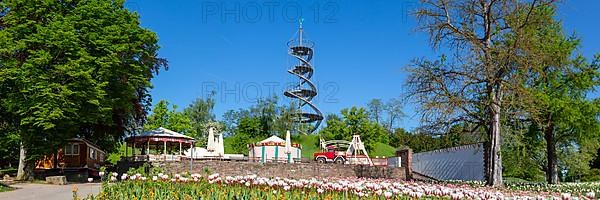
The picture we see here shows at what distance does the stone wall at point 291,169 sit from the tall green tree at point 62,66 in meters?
4.76

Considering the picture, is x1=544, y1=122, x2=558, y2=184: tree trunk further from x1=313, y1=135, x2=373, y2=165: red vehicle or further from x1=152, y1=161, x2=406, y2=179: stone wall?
x1=313, y1=135, x2=373, y2=165: red vehicle

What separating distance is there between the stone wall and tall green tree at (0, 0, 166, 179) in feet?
15.6

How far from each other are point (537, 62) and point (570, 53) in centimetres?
863

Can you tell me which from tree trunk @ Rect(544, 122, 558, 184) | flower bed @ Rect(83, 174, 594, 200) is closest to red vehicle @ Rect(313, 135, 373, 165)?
tree trunk @ Rect(544, 122, 558, 184)

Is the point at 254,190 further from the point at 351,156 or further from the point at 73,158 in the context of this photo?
the point at 351,156

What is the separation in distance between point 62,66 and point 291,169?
12.6 m

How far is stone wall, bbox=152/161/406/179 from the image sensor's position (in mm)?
28781

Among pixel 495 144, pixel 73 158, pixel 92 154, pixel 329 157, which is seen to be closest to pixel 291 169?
pixel 329 157

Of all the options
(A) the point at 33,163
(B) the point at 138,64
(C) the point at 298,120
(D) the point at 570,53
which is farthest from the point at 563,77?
(C) the point at 298,120

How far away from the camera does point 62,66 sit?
77.6 ft

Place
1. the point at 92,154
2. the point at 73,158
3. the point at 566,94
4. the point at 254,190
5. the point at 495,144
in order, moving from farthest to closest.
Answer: the point at 92,154, the point at 73,158, the point at 566,94, the point at 495,144, the point at 254,190

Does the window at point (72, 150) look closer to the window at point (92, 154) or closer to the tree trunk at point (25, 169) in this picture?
the window at point (92, 154)

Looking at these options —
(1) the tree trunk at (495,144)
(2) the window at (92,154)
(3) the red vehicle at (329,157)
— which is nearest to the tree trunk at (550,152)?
(1) the tree trunk at (495,144)

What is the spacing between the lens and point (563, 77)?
26172 mm
